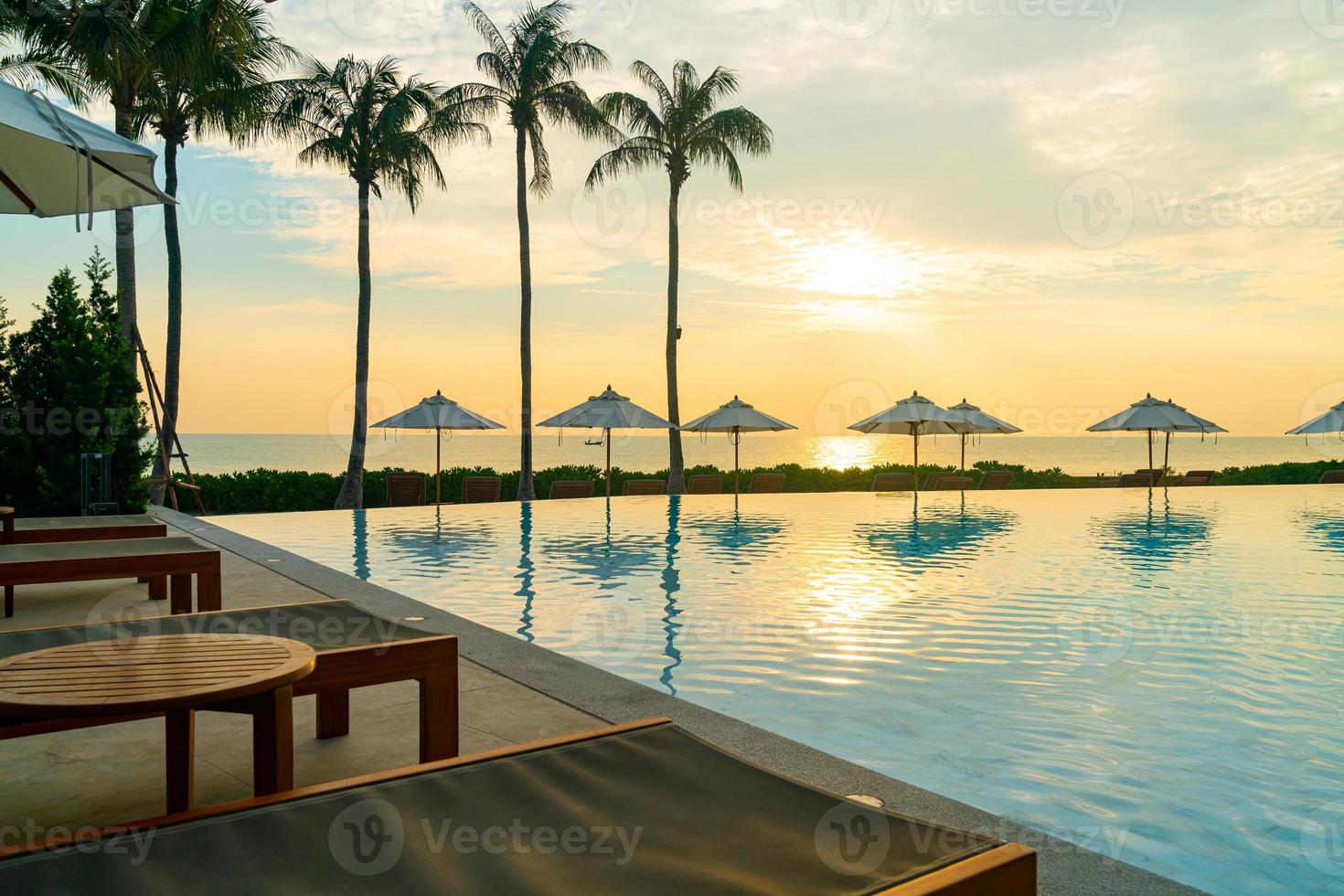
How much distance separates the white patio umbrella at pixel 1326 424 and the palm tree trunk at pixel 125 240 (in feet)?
102

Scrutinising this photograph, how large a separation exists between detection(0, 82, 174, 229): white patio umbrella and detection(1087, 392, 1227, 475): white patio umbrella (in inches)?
976

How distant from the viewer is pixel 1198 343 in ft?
88.0

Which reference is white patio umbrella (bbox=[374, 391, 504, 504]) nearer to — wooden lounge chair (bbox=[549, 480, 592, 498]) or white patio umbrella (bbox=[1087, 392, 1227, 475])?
wooden lounge chair (bbox=[549, 480, 592, 498])

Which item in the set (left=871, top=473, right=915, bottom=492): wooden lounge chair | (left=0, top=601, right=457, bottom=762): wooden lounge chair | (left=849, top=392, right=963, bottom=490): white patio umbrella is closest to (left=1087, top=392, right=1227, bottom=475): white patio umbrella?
(left=849, top=392, right=963, bottom=490): white patio umbrella

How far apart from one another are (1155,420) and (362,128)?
76.3 feet

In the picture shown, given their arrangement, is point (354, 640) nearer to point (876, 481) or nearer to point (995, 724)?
point (995, 724)

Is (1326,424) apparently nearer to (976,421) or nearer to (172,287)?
(976,421)

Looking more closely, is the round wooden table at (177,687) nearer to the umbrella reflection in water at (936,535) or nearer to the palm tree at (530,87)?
the umbrella reflection in water at (936,535)

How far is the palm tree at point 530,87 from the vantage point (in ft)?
77.2

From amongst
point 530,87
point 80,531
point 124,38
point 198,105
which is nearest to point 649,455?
point 530,87

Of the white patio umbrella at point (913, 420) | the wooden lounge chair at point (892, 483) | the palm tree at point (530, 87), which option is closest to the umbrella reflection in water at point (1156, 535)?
the white patio umbrella at point (913, 420)

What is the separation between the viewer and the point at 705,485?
24.0m

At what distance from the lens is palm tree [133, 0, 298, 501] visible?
59.5ft

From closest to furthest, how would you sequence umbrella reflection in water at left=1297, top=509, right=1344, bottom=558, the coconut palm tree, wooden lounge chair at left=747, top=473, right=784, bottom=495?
umbrella reflection in water at left=1297, top=509, right=1344, bottom=558
the coconut palm tree
wooden lounge chair at left=747, top=473, right=784, bottom=495
